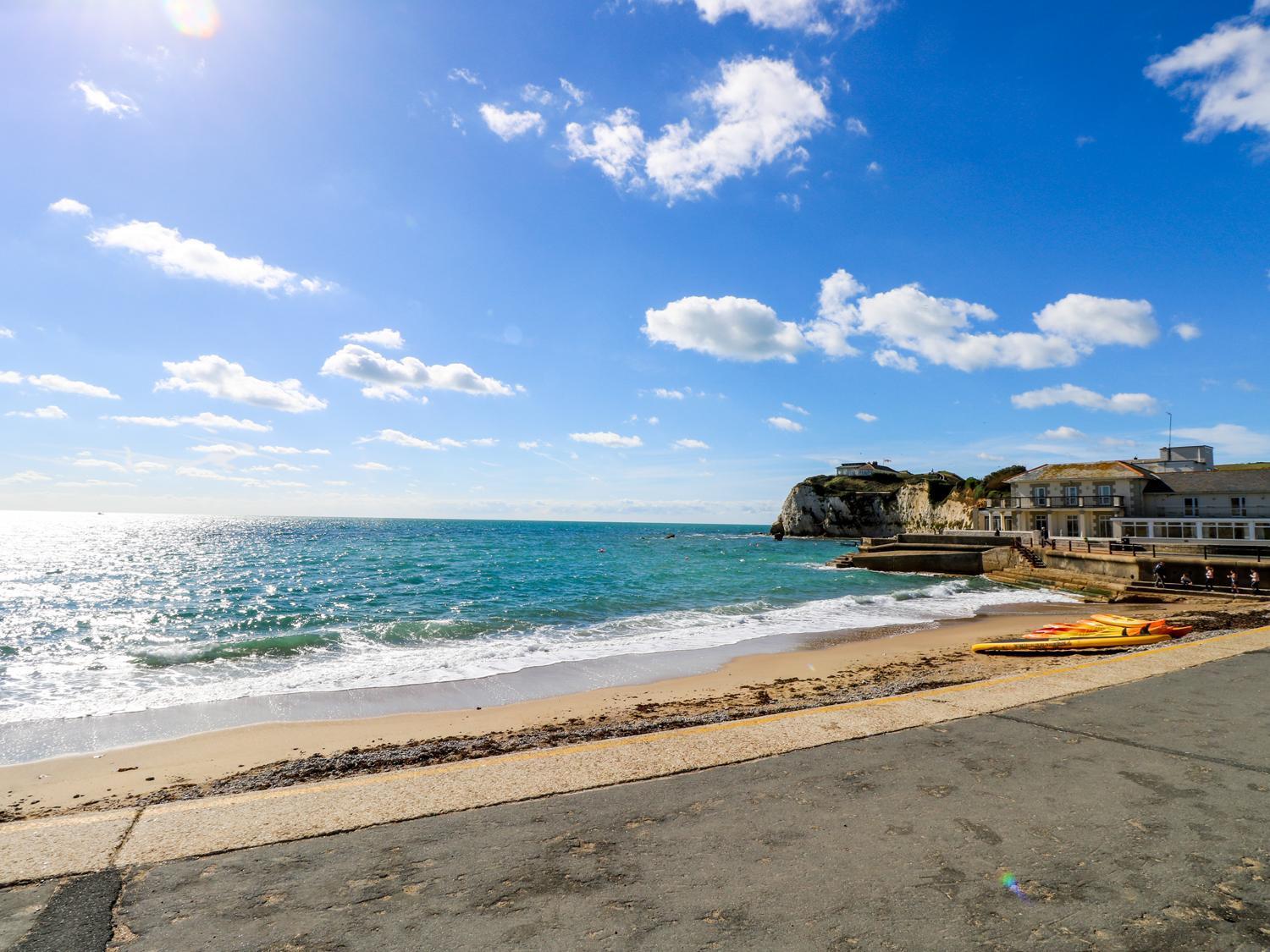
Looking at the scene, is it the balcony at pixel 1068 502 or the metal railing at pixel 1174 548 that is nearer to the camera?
the metal railing at pixel 1174 548

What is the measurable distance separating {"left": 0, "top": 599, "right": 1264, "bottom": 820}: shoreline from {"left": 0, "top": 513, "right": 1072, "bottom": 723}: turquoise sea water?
336cm

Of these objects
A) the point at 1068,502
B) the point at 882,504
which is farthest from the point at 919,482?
the point at 1068,502

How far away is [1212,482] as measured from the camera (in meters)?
42.0

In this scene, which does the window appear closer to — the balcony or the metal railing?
the metal railing

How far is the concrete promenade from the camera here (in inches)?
135

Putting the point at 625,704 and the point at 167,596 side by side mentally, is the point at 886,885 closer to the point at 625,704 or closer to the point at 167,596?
the point at 625,704

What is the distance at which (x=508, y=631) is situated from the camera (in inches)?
891

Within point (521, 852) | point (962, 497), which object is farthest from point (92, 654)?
point (962, 497)

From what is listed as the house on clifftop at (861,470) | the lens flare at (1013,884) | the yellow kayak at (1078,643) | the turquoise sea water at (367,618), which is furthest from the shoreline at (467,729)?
the house on clifftop at (861,470)

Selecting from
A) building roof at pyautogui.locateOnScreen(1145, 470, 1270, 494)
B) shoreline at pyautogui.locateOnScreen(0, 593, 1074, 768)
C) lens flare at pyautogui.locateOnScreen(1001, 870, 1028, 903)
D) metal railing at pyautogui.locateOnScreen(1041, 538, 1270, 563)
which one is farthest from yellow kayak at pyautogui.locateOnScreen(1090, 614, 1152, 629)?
building roof at pyautogui.locateOnScreen(1145, 470, 1270, 494)

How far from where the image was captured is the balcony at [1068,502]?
44438 mm

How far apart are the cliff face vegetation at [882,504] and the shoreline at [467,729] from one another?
73.6m

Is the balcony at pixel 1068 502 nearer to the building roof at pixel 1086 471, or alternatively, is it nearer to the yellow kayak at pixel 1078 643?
the building roof at pixel 1086 471

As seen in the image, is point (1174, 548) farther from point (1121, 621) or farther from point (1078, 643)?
point (1078, 643)
